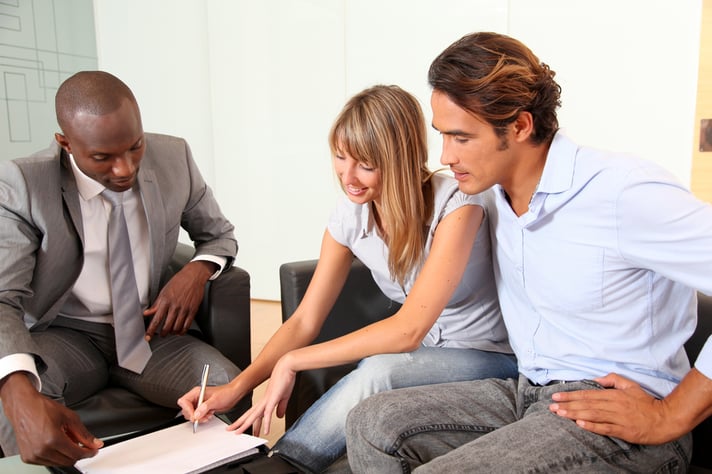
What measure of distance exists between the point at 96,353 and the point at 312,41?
2.39m

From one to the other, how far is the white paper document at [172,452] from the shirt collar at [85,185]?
0.73 meters

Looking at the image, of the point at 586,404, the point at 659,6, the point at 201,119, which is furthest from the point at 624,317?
the point at 201,119

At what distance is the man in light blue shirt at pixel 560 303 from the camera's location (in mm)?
1132

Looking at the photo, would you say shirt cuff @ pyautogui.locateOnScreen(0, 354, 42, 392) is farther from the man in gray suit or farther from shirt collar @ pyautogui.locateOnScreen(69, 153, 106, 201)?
shirt collar @ pyautogui.locateOnScreen(69, 153, 106, 201)

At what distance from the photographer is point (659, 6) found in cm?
288

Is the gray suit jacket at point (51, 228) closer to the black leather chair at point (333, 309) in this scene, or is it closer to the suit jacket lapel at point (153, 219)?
the suit jacket lapel at point (153, 219)

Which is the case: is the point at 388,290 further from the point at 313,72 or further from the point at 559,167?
the point at 313,72

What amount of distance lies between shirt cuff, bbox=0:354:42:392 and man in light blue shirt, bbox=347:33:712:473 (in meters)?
0.67

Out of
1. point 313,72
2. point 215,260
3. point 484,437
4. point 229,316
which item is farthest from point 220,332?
point 313,72

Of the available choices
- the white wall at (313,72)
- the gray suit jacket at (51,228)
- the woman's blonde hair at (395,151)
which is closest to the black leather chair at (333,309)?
the gray suit jacket at (51,228)

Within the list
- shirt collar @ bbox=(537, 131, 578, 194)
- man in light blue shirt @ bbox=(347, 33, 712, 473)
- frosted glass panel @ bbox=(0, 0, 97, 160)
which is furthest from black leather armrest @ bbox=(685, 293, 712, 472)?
frosted glass panel @ bbox=(0, 0, 97, 160)

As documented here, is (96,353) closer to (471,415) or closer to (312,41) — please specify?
(471,415)

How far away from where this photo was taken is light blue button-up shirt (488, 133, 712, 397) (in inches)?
44.4

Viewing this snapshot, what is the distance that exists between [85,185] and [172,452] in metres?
0.85
